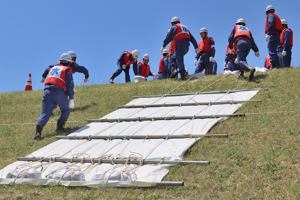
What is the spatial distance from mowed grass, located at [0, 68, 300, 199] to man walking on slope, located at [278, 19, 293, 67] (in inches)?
120

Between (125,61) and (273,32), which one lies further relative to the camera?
(125,61)

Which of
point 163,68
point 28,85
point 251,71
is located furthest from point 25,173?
point 28,85

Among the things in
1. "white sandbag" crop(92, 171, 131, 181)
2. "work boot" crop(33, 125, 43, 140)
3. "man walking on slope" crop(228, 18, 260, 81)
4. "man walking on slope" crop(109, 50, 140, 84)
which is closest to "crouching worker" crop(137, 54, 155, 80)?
"man walking on slope" crop(109, 50, 140, 84)

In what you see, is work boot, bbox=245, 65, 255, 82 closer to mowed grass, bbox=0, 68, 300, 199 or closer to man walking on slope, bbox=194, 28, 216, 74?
mowed grass, bbox=0, 68, 300, 199

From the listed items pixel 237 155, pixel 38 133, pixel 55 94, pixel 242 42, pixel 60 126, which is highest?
pixel 242 42

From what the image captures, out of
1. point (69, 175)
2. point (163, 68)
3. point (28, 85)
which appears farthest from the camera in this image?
point (28, 85)

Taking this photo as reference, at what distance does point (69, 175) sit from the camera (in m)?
5.22

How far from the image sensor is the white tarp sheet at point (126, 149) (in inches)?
201

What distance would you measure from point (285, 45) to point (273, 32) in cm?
98

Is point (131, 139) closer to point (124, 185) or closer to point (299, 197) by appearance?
point (124, 185)

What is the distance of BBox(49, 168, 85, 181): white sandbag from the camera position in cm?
518

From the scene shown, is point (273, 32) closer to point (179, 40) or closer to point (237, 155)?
point (179, 40)

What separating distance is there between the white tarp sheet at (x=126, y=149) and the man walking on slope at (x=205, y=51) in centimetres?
388

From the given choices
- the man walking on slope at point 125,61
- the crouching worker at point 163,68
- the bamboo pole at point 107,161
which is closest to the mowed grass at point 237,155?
the bamboo pole at point 107,161
